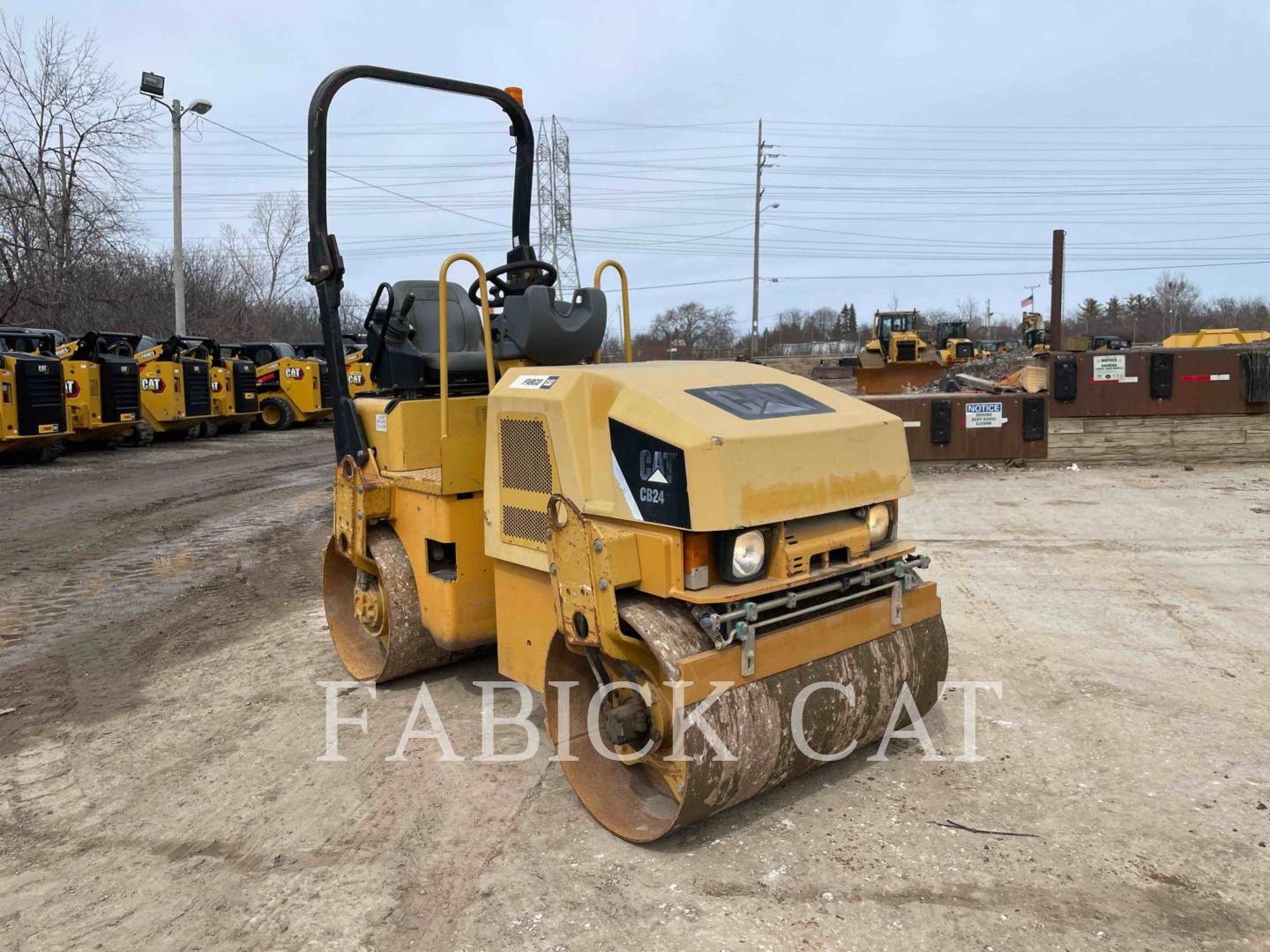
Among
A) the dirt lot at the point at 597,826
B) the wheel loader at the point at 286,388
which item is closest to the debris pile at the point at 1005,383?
the dirt lot at the point at 597,826

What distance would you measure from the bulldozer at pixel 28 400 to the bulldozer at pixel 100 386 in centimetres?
50

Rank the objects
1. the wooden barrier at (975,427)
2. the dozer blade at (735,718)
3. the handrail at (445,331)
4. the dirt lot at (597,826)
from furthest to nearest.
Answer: the wooden barrier at (975,427) < the handrail at (445,331) < the dozer blade at (735,718) < the dirt lot at (597,826)

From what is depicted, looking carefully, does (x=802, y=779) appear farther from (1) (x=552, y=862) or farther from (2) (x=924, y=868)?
(1) (x=552, y=862)

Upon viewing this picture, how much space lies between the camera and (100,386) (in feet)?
53.4

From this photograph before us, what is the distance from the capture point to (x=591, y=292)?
4449 millimetres

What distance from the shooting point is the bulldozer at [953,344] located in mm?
34375

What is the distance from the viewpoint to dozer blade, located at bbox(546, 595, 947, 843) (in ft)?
10.1

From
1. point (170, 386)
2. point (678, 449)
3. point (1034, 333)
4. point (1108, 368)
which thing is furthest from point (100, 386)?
point (1034, 333)

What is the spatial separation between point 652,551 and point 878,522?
39.5 inches

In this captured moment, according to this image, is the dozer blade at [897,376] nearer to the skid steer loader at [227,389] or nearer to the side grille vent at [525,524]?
the skid steer loader at [227,389]

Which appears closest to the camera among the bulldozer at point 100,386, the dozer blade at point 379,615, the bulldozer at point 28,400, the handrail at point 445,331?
the handrail at point 445,331

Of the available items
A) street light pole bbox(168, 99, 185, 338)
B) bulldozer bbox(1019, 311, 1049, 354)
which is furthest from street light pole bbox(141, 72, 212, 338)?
bulldozer bbox(1019, 311, 1049, 354)

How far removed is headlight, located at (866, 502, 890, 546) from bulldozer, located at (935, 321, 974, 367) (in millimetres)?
29625

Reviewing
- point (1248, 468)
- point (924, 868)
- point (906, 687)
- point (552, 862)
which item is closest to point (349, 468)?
point (552, 862)
